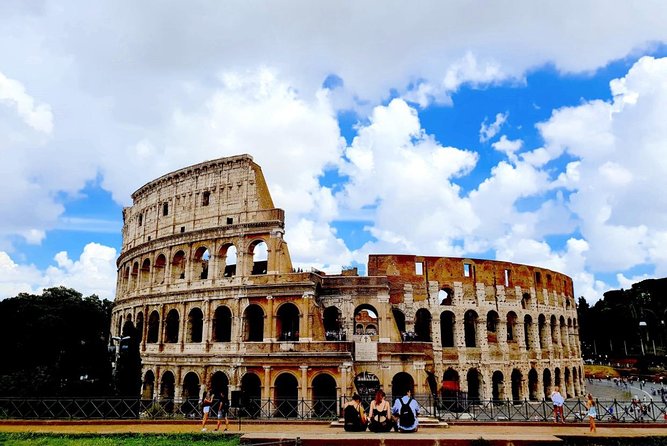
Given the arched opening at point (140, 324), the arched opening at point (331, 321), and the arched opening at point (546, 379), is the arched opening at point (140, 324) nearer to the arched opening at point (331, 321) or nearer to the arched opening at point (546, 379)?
the arched opening at point (331, 321)

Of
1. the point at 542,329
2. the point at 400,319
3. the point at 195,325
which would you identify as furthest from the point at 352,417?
the point at 542,329

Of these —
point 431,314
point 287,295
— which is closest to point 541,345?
point 431,314

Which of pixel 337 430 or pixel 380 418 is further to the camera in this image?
pixel 337 430

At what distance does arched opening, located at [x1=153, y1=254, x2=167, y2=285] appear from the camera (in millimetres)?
32716

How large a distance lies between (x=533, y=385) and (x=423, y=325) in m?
9.27

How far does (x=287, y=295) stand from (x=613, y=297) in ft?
256

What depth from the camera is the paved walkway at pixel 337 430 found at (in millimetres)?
12656

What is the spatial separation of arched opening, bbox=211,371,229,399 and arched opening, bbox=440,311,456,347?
14.2 metres

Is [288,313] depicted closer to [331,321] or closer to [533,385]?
[331,321]

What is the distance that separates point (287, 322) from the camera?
100 feet

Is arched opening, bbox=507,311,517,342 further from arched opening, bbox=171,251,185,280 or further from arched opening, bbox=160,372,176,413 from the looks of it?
arched opening, bbox=160,372,176,413

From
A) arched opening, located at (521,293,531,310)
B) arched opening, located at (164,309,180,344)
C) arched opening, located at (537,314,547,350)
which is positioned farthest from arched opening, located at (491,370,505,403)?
arched opening, located at (164,309,180,344)

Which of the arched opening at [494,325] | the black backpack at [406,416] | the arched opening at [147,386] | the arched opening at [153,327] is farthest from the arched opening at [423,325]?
the black backpack at [406,416]

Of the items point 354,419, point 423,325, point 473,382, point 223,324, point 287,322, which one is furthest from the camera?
point 423,325
